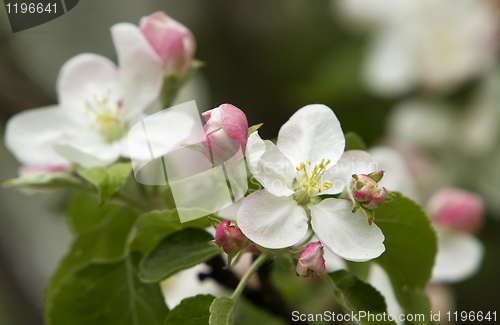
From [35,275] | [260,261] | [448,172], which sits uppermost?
[260,261]

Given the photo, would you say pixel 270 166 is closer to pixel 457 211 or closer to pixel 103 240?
pixel 103 240

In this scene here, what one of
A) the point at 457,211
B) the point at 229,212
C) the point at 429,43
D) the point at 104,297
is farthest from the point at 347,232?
the point at 429,43

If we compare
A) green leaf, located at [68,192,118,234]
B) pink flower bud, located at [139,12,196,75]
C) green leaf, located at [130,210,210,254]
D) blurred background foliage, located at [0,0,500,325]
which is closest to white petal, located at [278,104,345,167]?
green leaf, located at [130,210,210,254]

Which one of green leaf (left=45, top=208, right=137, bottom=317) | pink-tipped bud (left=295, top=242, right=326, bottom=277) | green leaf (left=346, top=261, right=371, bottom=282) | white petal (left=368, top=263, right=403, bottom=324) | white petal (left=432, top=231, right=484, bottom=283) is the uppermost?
pink-tipped bud (left=295, top=242, right=326, bottom=277)

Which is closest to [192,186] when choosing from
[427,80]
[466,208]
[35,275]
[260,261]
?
[260,261]

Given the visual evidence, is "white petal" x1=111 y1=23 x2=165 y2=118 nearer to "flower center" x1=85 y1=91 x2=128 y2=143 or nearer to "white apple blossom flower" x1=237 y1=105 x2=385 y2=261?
"flower center" x1=85 y1=91 x2=128 y2=143

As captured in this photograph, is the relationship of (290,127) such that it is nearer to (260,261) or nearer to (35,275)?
(260,261)
